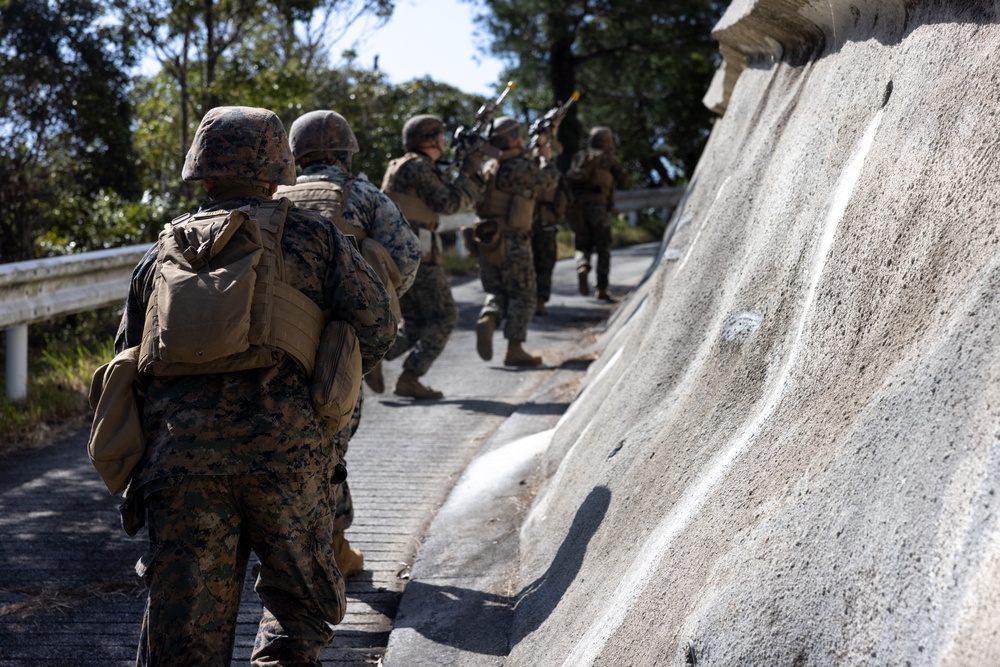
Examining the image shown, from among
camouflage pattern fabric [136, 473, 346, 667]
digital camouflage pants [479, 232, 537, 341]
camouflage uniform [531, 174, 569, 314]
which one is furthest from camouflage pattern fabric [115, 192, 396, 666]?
camouflage uniform [531, 174, 569, 314]

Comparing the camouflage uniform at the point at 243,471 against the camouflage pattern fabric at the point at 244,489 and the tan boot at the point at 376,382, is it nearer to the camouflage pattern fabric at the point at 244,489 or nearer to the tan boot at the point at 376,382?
the camouflage pattern fabric at the point at 244,489

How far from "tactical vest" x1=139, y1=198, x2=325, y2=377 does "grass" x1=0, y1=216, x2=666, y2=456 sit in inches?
158

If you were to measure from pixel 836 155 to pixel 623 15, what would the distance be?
60.8 feet

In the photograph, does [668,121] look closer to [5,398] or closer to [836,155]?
[5,398]

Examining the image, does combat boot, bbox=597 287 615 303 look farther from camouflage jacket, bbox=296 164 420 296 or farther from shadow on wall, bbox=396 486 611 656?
shadow on wall, bbox=396 486 611 656

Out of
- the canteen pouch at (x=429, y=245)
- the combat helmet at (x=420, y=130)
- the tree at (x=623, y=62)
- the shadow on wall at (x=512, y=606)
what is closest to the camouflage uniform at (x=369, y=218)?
the shadow on wall at (x=512, y=606)

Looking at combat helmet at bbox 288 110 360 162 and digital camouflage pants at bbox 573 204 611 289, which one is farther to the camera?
digital camouflage pants at bbox 573 204 611 289

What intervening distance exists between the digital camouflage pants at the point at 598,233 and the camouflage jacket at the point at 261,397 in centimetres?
977

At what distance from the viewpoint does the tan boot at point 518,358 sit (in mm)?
9914

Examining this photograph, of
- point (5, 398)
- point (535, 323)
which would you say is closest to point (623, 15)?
point (535, 323)

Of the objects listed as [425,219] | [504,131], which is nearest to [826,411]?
[425,219]

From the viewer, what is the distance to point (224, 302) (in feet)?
11.1

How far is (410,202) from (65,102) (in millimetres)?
6332

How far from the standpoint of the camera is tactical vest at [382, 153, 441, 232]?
317 inches
